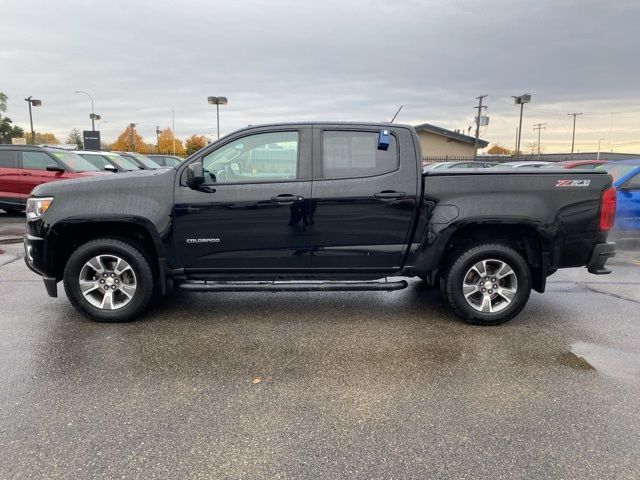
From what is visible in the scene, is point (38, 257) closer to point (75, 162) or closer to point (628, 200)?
point (75, 162)

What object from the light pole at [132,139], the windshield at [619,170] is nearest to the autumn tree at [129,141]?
the light pole at [132,139]

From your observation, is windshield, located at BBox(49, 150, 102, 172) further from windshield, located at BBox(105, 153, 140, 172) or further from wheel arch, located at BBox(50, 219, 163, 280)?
wheel arch, located at BBox(50, 219, 163, 280)

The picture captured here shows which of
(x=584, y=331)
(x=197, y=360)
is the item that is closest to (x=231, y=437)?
(x=197, y=360)

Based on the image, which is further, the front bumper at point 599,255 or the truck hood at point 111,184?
the front bumper at point 599,255

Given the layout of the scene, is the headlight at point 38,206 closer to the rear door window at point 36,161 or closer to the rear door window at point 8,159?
the rear door window at point 36,161

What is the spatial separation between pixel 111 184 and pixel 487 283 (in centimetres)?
375

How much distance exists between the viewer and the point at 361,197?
4465mm

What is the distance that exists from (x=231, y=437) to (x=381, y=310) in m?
2.68

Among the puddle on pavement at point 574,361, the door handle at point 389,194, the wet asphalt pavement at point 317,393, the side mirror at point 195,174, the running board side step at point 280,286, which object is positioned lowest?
the wet asphalt pavement at point 317,393

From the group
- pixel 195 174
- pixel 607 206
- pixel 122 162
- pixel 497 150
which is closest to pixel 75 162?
pixel 122 162

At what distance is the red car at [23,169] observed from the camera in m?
11.6

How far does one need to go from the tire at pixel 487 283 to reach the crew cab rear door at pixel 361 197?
0.59m

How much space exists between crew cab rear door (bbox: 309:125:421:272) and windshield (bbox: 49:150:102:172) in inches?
374

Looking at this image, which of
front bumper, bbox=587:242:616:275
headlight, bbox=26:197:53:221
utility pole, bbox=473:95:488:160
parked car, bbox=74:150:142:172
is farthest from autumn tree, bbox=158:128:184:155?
front bumper, bbox=587:242:616:275
